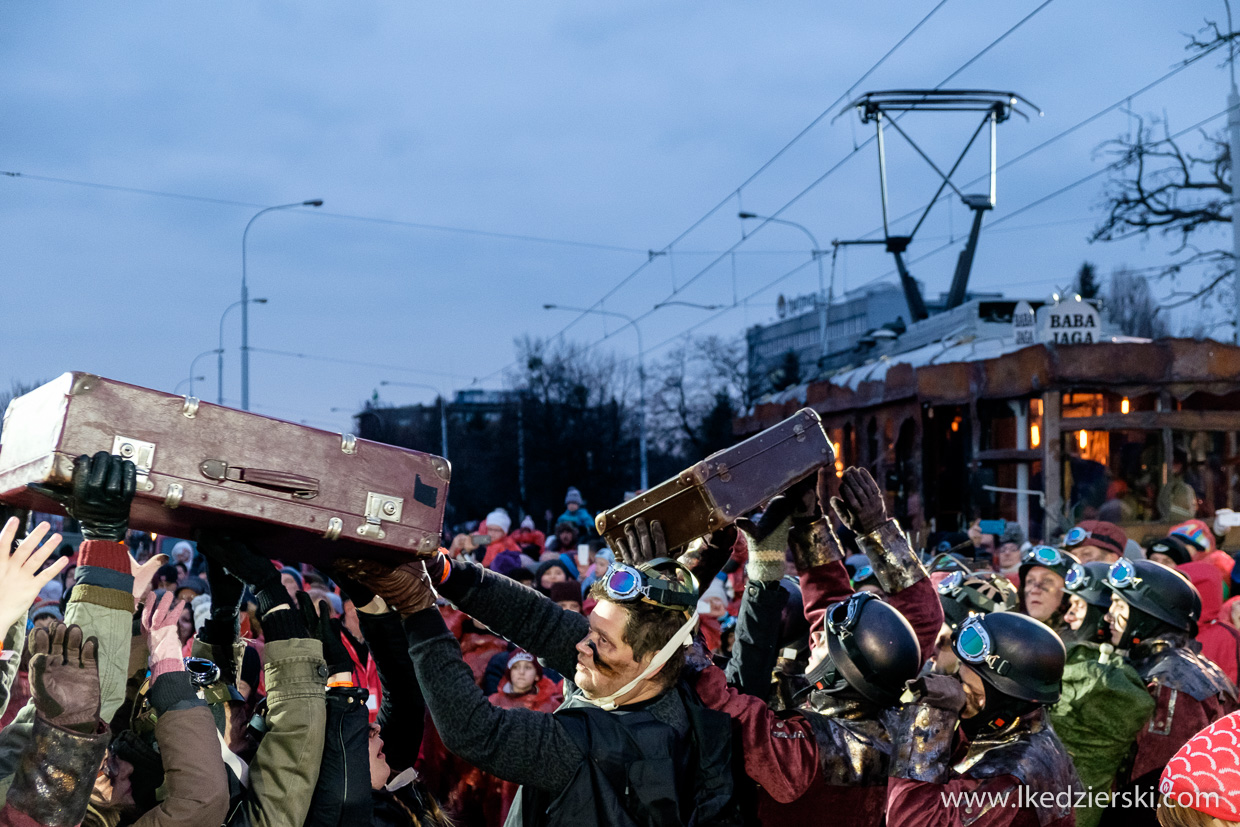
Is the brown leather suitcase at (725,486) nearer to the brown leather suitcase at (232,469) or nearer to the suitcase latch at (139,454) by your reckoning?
the brown leather suitcase at (232,469)

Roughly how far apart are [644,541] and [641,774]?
44.2 inches

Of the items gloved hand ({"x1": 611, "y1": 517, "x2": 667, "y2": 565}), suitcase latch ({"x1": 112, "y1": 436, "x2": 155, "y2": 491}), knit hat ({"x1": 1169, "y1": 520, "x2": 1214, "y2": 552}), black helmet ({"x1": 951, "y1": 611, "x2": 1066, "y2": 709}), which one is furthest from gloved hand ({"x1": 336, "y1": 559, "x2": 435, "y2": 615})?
knit hat ({"x1": 1169, "y1": 520, "x2": 1214, "y2": 552})

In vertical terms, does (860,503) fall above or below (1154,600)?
above

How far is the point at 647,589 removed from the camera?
10.0ft

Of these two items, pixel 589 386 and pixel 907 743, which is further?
pixel 589 386

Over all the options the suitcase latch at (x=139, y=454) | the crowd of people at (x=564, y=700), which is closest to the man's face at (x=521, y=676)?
the crowd of people at (x=564, y=700)

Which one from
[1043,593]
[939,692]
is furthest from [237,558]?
[1043,593]

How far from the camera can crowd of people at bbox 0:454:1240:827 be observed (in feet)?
8.50

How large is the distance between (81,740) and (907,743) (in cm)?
217

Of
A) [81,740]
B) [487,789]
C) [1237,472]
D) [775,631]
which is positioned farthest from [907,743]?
[1237,472]

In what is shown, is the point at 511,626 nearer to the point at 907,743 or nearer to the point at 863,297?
the point at 907,743

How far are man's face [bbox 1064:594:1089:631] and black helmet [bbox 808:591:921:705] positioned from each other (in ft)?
9.59

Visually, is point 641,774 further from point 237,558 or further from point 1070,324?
point 1070,324

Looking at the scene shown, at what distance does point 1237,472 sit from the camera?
16.1 m
